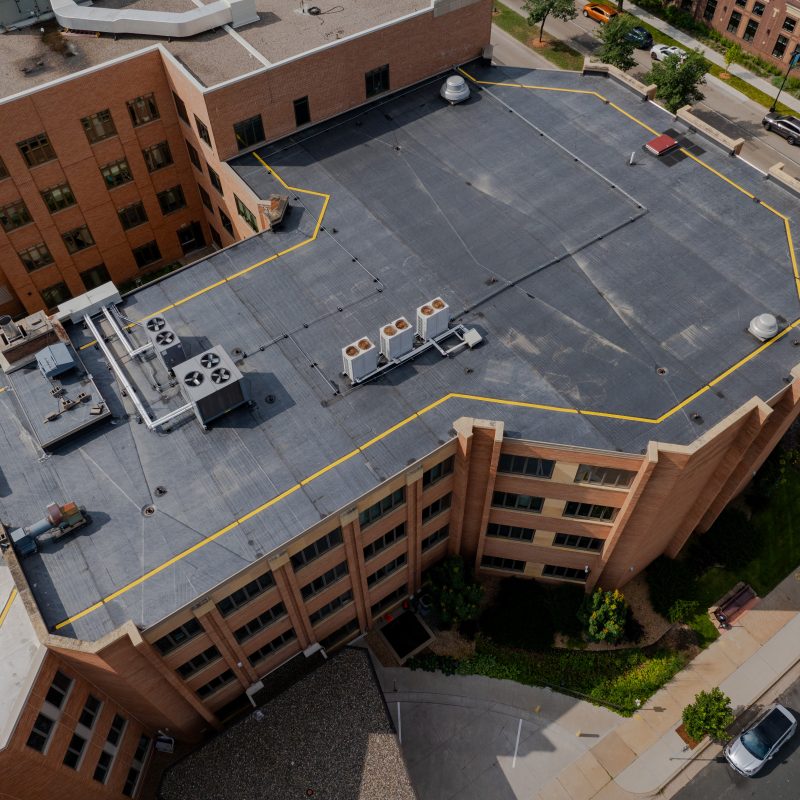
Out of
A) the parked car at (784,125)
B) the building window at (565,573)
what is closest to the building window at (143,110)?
the building window at (565,573)

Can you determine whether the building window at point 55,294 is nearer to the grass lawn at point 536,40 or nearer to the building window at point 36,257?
the building window at point 36,257

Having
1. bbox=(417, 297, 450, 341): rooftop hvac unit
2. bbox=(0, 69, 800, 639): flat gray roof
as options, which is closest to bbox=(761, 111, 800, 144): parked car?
bbox=(0, 69, 800, 639): flat gray roof

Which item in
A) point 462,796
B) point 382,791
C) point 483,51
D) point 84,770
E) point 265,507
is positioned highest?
point 483,51

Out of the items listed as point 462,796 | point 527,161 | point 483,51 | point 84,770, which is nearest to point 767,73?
point 483,51

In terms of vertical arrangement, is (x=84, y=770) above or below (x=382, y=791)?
above

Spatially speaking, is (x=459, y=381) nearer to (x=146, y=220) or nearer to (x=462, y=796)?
(x=462, y=796)

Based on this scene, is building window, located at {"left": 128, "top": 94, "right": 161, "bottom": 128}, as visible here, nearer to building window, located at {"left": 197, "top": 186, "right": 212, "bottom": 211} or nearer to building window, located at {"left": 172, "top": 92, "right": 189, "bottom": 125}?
building window, located at {"left": 172, "top": 92, "right": 189, "bottom": 125}
